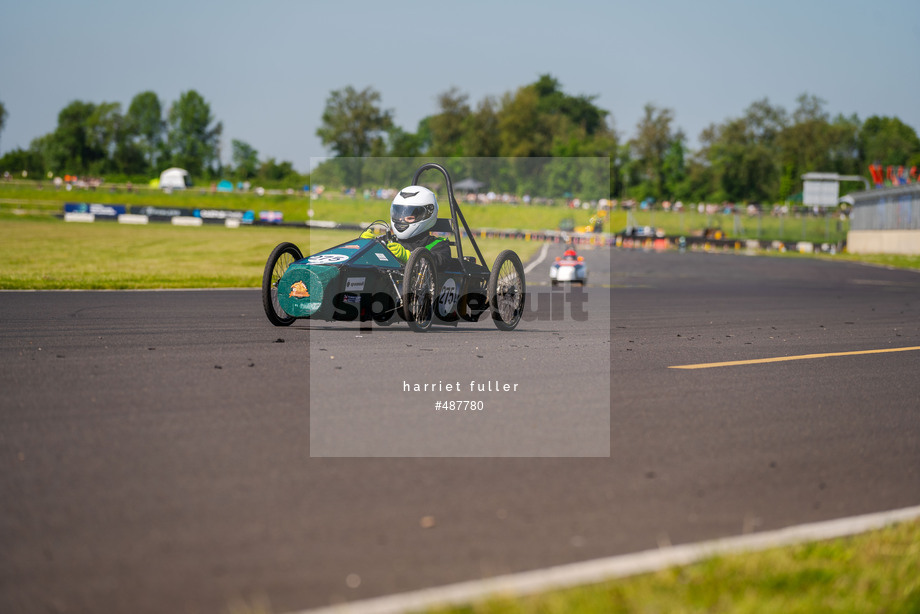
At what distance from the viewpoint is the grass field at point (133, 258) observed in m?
17.1

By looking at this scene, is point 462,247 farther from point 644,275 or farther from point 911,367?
point 644,275

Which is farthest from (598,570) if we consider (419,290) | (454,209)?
(454,209)

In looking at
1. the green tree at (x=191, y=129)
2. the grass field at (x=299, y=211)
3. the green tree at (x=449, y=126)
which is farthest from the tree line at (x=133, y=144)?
the green tree at (x=449, y=126)

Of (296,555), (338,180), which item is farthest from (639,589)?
(338,180)

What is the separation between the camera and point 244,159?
138500 millimetres

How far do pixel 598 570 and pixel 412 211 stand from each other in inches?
285

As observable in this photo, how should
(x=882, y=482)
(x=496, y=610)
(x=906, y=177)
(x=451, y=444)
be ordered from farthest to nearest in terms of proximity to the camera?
(x=906, y=177) → (x=451, y=444) → (x=882, y=482) → (x=496, y=610)

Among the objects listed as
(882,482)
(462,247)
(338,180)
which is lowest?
(882,482)

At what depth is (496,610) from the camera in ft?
9.83

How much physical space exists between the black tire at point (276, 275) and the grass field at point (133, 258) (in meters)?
1.03

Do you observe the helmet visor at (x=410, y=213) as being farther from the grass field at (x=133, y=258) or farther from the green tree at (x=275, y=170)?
the green tree at (x=275, y=170)

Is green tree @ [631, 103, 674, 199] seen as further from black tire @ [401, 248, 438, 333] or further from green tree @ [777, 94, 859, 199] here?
black tire @ [401, 248, 438, 333]

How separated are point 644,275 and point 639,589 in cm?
2644

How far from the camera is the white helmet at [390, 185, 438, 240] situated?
10.3m
